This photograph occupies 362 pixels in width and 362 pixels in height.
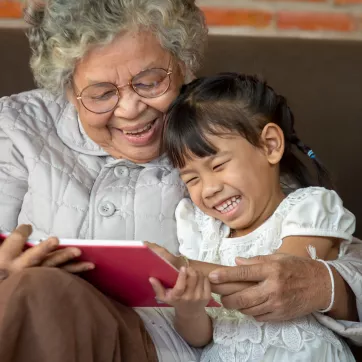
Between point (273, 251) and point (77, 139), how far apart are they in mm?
561

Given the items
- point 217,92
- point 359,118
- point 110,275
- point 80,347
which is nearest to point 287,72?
point 359,118

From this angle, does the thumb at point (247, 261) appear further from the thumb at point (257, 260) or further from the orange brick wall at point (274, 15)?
the orange brick wall at point (274, 15)

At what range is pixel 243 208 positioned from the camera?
1.52m

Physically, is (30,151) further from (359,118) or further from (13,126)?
(359,118)

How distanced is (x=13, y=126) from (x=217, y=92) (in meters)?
0.53

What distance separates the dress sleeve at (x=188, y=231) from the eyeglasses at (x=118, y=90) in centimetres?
26

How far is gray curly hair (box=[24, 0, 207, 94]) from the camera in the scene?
64.1 inches

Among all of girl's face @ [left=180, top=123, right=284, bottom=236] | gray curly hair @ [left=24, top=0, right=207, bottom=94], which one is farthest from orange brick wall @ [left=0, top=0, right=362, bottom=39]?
girl's face @ [left=180, top=123, right=284, bottom=236]

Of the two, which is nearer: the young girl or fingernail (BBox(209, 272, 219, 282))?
fingernail (BBox(209, 272, 219, 282))

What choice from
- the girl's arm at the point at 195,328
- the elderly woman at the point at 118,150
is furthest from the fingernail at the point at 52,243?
the girl's arm at the point at 195,328

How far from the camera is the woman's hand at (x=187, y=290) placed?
4.09 feet

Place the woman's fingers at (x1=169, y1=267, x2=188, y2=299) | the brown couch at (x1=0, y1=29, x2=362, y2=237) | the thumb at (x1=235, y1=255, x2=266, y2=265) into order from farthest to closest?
1. the brown couch at (x1=0, y1=29, x2=362, y2=237)
2. the thumb at (x1=235, y1=255, x2=266, y2=265)
3. the woman's fingers at (x1=169, y1=267, x2=188, y2=299)

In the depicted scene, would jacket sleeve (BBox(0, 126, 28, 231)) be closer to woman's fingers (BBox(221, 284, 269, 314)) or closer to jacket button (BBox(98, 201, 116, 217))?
jacket button (BBox(98, 201, 116, 217))

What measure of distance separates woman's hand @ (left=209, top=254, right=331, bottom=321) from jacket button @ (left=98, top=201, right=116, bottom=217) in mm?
424
